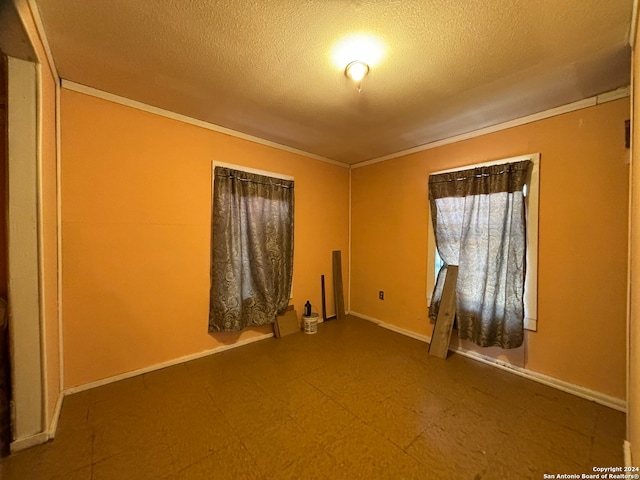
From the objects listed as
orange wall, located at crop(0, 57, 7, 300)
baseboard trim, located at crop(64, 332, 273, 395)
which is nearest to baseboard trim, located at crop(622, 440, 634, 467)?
baseboard trim, located at crop(64, 332, 273, 395)

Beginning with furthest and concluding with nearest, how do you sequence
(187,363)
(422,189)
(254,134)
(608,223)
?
(422,189) < (254,134) < (187,363) < (608,223)

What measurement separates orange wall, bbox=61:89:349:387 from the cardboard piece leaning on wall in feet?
1.24

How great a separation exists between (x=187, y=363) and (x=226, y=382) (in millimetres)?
576

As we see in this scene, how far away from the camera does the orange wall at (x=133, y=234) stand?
80.0 inches

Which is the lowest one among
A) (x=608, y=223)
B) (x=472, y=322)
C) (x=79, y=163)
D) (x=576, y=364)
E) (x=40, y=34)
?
(x=576, y=364)

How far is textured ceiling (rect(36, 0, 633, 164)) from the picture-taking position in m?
1.32

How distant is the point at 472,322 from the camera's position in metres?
2.63

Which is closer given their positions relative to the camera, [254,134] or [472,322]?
[472,322]

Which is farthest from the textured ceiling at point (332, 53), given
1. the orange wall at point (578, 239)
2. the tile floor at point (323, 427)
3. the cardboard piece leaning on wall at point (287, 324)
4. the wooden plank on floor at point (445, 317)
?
the tile floor at point (323, 427)

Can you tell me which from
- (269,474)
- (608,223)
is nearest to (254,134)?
(269,474)

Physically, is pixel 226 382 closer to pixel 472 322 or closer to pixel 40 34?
pixel 472 322

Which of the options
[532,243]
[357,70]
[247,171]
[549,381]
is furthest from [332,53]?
[549,381]

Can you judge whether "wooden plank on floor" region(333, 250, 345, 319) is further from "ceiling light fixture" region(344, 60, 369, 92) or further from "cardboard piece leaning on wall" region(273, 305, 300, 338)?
"ceiling light fixture" region(344, 60, 369, 92)

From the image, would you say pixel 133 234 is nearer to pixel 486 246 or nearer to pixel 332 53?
pixel 332 53
